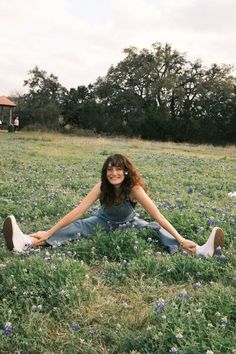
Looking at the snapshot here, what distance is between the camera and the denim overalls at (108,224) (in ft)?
15.8

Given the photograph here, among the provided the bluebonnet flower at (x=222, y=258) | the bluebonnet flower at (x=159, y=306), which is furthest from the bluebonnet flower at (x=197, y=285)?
the bluebonnet flower at (x=222, y=258)

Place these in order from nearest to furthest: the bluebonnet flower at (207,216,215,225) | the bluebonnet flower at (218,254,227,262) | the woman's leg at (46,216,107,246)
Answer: the bluebonnet flower at (218,254,227,262), the woman's leg at (46,216,107,246), the bluebonnet flower at (207,216,215,225)

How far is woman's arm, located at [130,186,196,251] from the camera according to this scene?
14.6 ft

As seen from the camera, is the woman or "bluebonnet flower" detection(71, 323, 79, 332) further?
the woman

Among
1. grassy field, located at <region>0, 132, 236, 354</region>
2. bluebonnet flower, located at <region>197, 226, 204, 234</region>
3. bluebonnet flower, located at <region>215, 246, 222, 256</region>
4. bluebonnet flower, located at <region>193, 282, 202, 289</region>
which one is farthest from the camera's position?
bluebonnet flower, located at <region>197, 226, 204, 234</region>

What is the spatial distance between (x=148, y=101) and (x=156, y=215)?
4911 centimetres

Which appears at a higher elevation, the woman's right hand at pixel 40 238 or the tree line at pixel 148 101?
the tree line at pixel 148 101

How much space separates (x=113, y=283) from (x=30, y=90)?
52222 millimetres

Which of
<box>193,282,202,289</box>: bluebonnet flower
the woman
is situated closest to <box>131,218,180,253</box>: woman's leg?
the woman

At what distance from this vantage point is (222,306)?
10.1ft

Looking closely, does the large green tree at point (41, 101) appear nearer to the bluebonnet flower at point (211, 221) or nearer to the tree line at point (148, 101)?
the tree line at point (148, 101)

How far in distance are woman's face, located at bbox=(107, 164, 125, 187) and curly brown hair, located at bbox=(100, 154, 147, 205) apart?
4cm

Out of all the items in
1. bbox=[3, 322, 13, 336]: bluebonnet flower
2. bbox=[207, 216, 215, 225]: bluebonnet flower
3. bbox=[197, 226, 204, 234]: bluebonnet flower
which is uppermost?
bbox=[207, 216, 215, 225]: bluebonnet flower

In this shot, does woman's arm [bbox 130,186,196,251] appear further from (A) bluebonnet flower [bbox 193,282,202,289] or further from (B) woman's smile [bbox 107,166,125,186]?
(A) bluebonnet flower [bbox 193,282,202,289]
